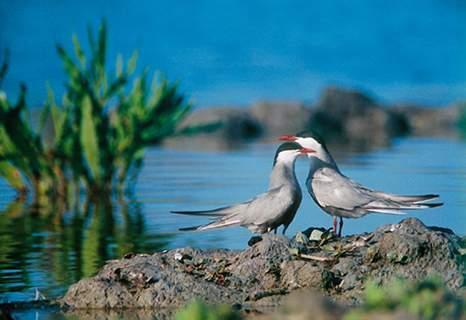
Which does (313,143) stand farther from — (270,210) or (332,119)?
(332,119)

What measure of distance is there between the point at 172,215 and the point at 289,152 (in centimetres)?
232

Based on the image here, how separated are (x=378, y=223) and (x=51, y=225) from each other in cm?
262

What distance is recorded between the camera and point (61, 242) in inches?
398

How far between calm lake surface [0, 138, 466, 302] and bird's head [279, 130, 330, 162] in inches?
25.8

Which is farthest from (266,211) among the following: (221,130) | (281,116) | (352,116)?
(352,116)

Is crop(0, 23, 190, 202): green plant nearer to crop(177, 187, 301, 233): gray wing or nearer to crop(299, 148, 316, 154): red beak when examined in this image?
crop(299, 148, 316, 154): red beak

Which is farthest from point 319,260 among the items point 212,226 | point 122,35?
point 122,35

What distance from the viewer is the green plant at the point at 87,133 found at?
12.8 metres

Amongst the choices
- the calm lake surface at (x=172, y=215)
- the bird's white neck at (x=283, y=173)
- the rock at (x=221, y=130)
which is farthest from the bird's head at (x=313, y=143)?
the rock at (x=221, y=130)

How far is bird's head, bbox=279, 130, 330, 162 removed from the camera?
9.56 meters

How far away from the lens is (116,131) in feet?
43.3

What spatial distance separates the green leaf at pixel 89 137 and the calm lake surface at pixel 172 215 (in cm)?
46

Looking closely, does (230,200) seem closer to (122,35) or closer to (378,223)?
(378,223)

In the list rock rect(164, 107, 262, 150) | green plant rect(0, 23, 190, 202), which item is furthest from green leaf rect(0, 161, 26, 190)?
rock rect(164, 107, 262, 150)
